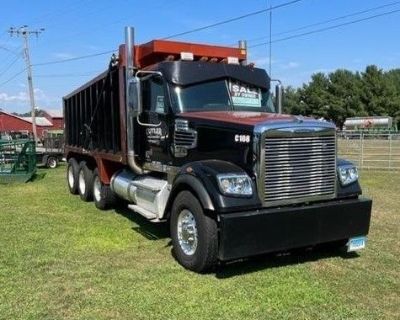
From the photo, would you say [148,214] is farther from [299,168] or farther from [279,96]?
[279,96]

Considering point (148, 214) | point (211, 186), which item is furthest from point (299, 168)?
point (148, 214)

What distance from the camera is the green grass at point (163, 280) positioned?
5.57 m

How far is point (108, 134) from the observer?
36.5ft

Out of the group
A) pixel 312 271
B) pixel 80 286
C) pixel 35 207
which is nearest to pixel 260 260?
pixel 312 271

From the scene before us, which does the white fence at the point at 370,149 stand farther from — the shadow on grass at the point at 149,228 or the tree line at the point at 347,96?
the tree line at the point at 347,96

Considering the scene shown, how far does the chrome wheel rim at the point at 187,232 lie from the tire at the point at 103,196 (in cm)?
456

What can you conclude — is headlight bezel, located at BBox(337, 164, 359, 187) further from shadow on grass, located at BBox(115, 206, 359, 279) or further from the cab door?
the cab door

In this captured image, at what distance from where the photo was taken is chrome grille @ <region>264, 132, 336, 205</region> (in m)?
6.60

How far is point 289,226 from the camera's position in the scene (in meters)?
6.62

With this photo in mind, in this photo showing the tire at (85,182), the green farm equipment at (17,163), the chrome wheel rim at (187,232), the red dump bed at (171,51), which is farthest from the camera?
the green farm equipment at (17,163)

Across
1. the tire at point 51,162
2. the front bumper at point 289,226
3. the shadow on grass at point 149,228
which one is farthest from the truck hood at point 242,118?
the tire at point 51,162

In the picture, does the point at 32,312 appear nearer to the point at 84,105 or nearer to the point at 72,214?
the point at 72,214

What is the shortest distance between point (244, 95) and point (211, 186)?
250 centimetres

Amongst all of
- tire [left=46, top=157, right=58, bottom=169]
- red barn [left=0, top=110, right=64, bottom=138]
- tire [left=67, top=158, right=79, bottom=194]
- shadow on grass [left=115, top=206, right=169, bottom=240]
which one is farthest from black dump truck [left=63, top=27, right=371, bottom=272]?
red barn [left=0, top=110, right=64, bottom=138]
